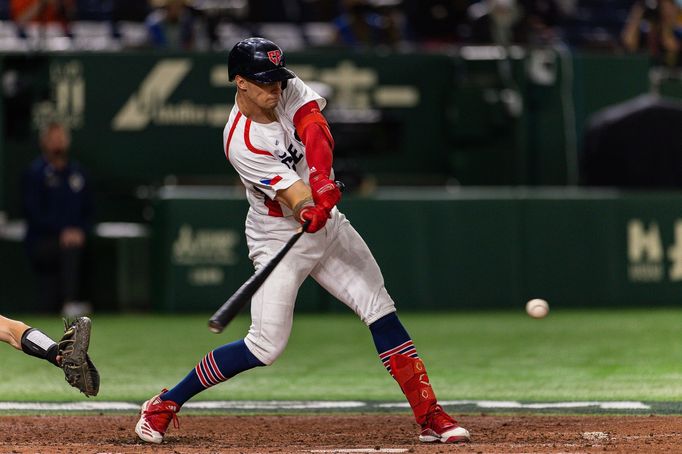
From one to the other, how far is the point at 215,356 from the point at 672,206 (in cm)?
901

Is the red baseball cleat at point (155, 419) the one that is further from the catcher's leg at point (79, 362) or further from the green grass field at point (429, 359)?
the green grass field at point (429, 359)

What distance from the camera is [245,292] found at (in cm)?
663

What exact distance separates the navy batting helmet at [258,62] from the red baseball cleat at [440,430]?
1.77m

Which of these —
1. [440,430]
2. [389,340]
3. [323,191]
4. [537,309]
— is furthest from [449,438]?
[323,191]

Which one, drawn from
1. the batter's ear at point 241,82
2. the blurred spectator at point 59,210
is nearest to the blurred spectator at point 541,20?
the blurred spectator at point 59,210

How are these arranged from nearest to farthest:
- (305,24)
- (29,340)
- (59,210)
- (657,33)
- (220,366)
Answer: (220,366), (29,340), (59,210), (657,33), (305,24)

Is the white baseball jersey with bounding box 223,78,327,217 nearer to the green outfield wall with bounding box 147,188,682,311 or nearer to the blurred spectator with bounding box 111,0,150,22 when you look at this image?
the green outfield wall with bounding box 147,188,682,311

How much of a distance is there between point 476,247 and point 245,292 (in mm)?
8366

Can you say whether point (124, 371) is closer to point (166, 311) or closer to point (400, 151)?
point (166, 311)

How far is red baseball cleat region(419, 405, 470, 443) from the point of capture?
22.3 feet

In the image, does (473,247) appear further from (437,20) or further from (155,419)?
(155,419)

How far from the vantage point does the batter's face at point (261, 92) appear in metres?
6.79

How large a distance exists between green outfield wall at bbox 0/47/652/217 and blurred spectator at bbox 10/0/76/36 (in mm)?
558

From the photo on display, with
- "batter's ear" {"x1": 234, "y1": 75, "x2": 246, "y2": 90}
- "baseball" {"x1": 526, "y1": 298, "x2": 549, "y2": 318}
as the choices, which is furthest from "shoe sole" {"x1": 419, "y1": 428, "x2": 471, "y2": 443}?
"batter's ear" {"x1": 234, "y1": 75, "x2": 246, "y2": 90}
